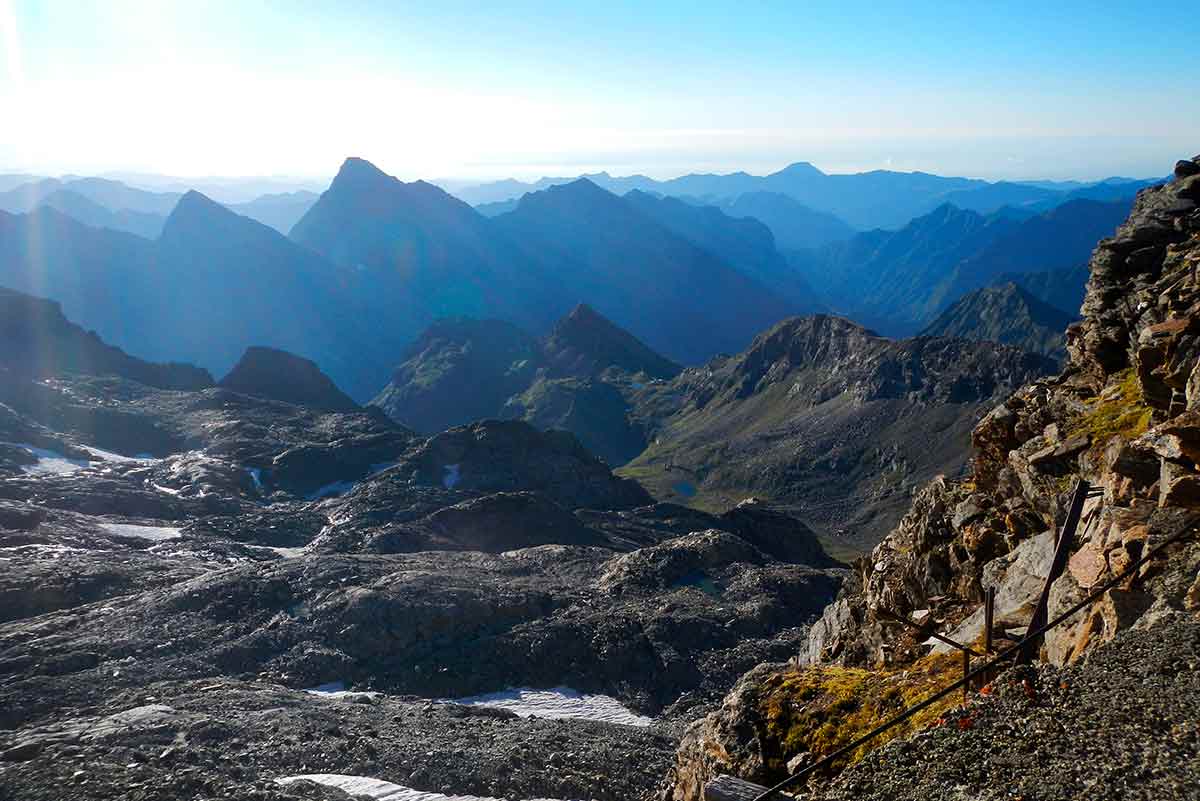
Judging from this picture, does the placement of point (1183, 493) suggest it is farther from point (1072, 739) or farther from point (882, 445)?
point (882, 445)

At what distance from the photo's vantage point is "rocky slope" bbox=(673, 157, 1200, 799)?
34.7 feet

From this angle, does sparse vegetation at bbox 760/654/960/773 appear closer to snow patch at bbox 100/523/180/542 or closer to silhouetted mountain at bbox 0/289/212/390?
snow patch at bbox 100/523/180/542

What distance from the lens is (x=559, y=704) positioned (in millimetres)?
53406

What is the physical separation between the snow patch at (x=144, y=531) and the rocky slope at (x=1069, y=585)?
8944 cm

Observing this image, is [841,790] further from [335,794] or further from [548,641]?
[548,641]

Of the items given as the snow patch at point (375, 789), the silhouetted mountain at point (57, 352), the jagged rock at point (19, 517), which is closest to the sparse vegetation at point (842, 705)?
the snow patch at point (375, 789)

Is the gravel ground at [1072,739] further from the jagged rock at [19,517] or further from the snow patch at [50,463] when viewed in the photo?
the snow patch at [50,463]

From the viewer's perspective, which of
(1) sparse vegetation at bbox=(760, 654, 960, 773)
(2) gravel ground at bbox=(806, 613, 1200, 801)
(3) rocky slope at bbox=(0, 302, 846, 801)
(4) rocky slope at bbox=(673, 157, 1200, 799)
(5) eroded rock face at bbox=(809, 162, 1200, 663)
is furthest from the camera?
(3) rocky slope at bbox=(0, 302, 846, 801)

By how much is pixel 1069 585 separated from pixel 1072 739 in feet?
15.3

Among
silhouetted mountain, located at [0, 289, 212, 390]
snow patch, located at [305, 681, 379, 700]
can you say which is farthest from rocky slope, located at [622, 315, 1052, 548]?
snow patch, located at [305, 681, 379, 700]

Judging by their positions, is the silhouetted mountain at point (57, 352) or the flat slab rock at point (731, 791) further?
the silhouetted mountain at point (57, 352)

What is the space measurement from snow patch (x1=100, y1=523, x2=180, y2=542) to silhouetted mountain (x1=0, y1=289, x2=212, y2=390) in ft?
280

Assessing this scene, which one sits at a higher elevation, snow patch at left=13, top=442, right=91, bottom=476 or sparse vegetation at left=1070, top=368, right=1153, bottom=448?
sparse vegetation at left=1070, top=368, right=1153, bottom=448

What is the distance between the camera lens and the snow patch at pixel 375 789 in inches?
1467
